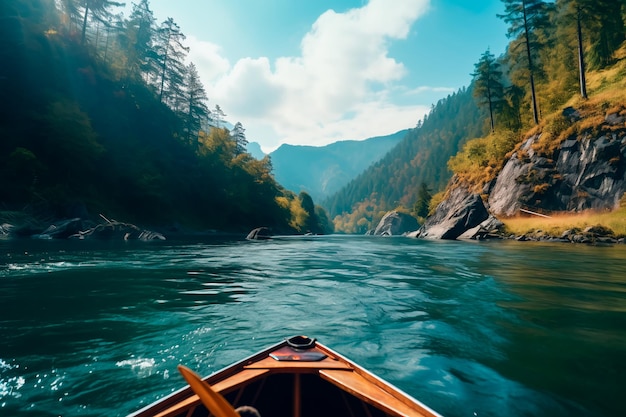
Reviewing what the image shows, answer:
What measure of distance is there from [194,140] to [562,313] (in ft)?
250

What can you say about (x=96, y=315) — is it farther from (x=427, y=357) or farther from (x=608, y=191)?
(x=608, y=191)

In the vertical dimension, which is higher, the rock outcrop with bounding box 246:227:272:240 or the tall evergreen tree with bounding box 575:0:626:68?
the tall evergreen tree with bounding box 575:0:626:68

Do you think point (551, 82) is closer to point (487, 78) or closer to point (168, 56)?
point (487, 78)

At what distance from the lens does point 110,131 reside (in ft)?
170

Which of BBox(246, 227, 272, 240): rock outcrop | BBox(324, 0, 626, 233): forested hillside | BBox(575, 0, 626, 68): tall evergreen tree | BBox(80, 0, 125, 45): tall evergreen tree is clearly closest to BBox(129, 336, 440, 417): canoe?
BBox(324, 0, 626, 233): forested hillside

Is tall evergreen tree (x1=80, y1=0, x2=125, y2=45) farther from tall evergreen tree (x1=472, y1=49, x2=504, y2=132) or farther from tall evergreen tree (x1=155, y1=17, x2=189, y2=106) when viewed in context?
tall evergreen tree (x1=472, y1=49, x2=504, y2=132)

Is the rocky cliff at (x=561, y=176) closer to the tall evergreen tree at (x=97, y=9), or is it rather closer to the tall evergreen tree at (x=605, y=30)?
the tall evergreen tree at (x=605, y=30)

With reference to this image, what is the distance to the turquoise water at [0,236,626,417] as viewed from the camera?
4.42m

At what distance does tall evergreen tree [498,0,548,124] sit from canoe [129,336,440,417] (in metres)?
50.8

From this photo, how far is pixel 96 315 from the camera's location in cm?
796

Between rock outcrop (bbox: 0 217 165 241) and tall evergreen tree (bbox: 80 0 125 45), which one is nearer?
rock outcrop (bbox: 0 217 165 241)

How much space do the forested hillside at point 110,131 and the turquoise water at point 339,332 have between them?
3250 centimetres

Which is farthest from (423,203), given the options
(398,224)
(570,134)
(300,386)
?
(300,386)

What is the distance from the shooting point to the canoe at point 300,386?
3211mm
